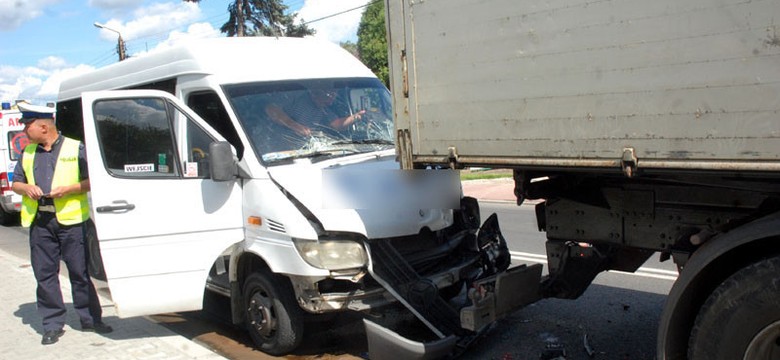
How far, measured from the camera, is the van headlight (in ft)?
14.1

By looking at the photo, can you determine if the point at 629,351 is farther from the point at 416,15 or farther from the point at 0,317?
the point at 0,317

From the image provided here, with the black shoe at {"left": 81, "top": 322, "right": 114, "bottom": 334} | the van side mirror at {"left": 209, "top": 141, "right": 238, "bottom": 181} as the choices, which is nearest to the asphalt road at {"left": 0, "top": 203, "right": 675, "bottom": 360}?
the black shoe at {"left": 81, "top": 322, "right": 114, "bottom": 334}

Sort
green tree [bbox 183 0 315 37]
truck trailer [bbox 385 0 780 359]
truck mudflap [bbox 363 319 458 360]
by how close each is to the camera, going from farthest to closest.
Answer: green tree [bbox 183 0 315 37]
truck mudflap [bbox 363 319 458 360]
truck trailer [bbox 385 0 780 359]

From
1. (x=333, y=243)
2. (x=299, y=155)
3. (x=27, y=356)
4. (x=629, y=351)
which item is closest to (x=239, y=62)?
(x=299, y=155)

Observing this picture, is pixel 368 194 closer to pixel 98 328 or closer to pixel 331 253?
pixel 331 253

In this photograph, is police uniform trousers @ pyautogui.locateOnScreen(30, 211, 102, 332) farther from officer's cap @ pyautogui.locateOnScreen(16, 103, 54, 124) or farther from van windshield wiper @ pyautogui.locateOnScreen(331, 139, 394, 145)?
van windshield wiper @ pyautogui.locateOnScreen(331, 139, 394, 145)

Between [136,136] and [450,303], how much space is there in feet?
9.21

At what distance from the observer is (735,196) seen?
305 cm

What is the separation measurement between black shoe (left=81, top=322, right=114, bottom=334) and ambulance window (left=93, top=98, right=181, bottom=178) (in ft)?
4.75

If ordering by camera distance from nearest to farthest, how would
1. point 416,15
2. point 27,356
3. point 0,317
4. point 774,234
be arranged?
point 774,234 → point 416,15 → point 27,356 → point 0,317

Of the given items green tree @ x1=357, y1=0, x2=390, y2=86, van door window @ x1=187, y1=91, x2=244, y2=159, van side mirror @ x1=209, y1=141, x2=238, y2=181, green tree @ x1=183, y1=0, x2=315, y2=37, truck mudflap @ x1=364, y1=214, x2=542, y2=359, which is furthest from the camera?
green tree @ x1=357, y1=0, x2=390, y2=86

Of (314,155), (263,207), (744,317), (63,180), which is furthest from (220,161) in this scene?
(744,317)

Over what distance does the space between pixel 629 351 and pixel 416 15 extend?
9.29 feet

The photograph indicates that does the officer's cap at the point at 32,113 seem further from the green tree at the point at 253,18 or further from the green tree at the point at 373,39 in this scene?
the green tree at the point at 373,39
